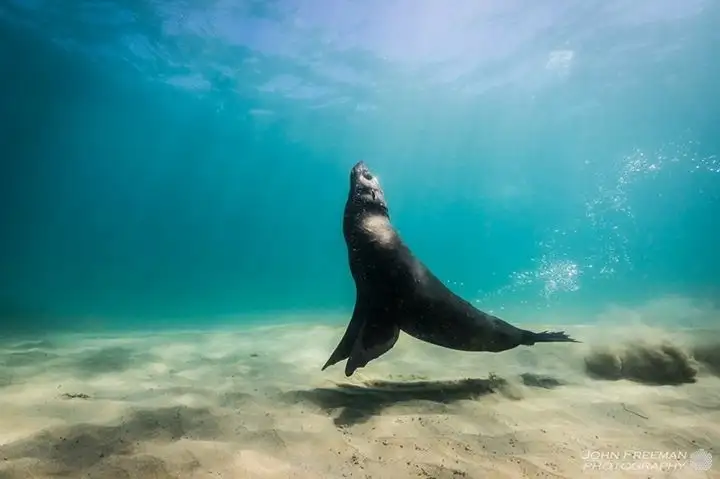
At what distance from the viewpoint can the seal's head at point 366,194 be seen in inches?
207

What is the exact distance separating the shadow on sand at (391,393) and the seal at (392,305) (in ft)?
1.32

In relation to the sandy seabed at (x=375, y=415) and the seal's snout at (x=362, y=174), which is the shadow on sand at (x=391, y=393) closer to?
the sandy seabed at (x=375, y=415)

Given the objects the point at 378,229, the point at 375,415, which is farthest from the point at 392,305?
the point at 375,415

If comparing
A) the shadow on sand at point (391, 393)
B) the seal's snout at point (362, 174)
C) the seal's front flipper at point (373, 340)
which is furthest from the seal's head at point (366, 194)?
the shadow on sand at point (391, 393)

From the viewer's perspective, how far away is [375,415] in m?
3.98

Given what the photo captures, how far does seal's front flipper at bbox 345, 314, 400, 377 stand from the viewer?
426cm

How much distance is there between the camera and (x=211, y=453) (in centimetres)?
297

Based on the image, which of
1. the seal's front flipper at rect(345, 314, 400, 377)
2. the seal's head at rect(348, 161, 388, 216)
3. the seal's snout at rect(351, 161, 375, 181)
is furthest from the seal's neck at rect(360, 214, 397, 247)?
the seal's front flipper at rect(345, 314, 400, 377)

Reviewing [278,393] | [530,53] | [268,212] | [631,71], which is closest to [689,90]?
[631,71]

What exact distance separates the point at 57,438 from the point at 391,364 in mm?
4629

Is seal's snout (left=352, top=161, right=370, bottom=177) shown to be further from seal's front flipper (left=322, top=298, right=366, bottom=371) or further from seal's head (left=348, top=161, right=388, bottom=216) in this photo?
seal's front flipper (left=322, top=298, right=366, bottom=371)

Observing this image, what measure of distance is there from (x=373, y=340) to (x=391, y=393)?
0.83 meters

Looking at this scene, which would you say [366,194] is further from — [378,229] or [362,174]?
[378,229]

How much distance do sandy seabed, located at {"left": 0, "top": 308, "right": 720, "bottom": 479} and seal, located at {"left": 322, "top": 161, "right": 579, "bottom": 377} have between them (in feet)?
1.80
